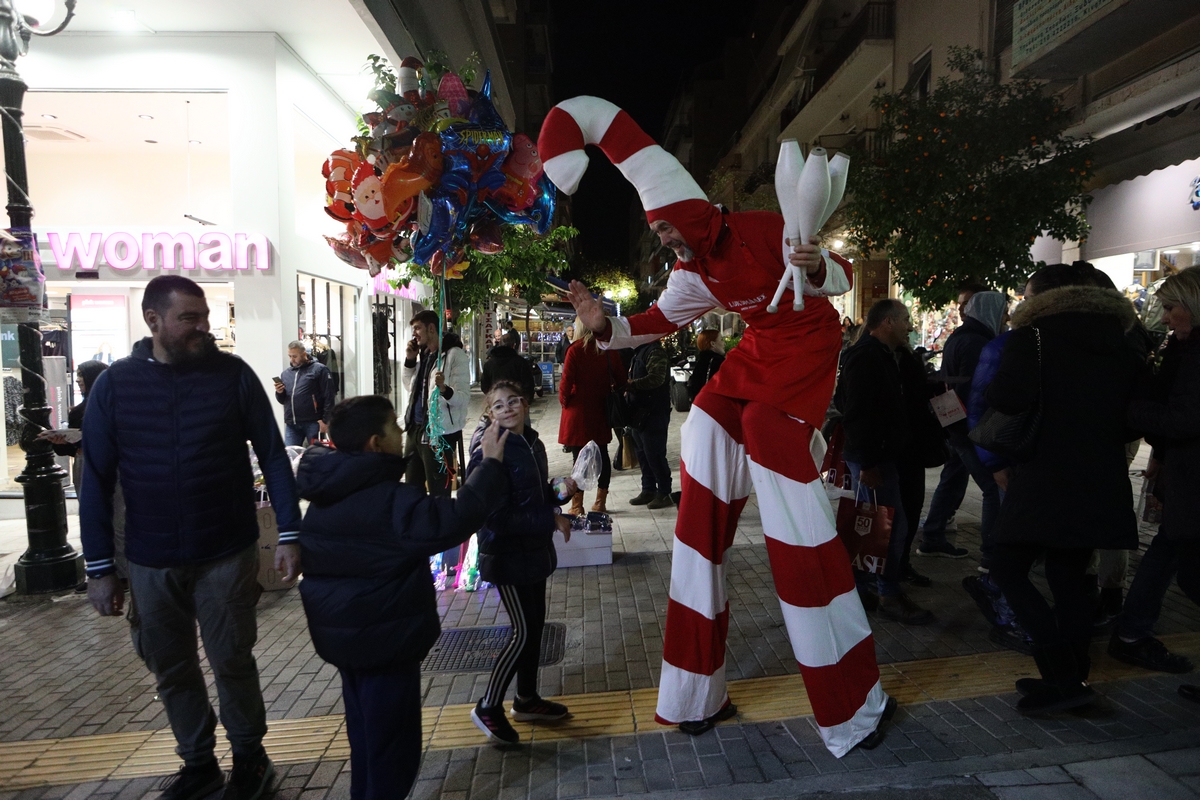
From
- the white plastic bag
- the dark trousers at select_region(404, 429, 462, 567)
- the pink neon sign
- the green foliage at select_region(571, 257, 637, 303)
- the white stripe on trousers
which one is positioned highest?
the green foliage at select_region(571, 257, 637, 303)

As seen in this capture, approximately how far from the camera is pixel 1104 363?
325 centimetres

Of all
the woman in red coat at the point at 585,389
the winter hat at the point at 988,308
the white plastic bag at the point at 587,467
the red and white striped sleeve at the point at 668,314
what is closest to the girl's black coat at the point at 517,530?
the white plastic bag at the point at 587,467

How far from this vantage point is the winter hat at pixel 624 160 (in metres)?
2.96

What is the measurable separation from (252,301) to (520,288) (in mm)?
4595

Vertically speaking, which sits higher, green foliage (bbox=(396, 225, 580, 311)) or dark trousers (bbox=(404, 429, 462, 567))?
green foliage (bbox=(396, 225, 580, 311))

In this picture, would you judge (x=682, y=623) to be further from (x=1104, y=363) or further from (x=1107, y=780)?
(x=1104, y=363)

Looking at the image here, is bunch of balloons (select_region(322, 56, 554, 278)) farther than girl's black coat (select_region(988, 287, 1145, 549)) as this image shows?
Yes

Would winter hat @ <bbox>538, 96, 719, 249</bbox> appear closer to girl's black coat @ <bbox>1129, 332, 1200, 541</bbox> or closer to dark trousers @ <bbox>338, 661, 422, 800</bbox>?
dark trousers @ <bbox>338, 661, 422, 800</bbox>

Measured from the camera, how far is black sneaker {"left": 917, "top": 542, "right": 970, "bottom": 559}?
226 inches

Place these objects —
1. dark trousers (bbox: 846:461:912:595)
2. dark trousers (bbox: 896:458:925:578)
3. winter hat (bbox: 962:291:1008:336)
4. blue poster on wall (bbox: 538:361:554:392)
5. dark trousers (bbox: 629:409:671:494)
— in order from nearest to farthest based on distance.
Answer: dark trousers (bbox: 846:461:912:595)
dark trousers (bbox: 896:458:925:578)
winter hat (bbox: 962:291:1008:336)
dark trousers (bbox: 629:409:671:494)
blue poster on wall (bbox: 538:361:554:392)

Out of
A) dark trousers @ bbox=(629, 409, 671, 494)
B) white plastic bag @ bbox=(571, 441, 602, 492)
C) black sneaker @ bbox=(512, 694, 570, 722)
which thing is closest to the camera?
black sneaker @ bbox=(512, 694, 570, 722)

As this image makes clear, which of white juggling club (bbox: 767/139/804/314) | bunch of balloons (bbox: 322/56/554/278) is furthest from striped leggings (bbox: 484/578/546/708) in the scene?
bunch of balloons (bbox: 322/56/554/278)

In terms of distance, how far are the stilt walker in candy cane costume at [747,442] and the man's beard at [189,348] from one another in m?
1.48

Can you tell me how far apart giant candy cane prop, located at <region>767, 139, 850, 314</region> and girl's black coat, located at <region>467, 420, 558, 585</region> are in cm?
126
